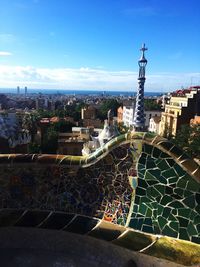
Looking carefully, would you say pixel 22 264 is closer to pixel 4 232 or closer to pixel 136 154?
pixel 4 232

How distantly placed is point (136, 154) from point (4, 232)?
97.1 inches

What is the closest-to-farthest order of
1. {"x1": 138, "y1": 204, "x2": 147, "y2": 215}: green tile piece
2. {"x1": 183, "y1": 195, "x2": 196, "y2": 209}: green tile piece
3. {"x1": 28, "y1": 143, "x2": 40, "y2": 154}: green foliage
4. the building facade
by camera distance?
{"x1": 183, "y1": 195, "x2": 196, "y2": 209}: green tile piece → {"x1": 138, "y1": 204, "x2": 147, "y2": 215}: green tile piece → {"x1": 28, "y1": 143, "x2": 40, "y2": 154}: green foliage → the building facade

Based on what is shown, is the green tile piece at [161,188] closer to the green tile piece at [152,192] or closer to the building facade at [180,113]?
the green tile piece at [152,192]

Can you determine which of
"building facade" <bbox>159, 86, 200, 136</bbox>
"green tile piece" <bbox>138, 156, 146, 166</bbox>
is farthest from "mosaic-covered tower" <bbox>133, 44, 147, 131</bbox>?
"building facade" <bbox>159, 86, 200, 136</bbox>

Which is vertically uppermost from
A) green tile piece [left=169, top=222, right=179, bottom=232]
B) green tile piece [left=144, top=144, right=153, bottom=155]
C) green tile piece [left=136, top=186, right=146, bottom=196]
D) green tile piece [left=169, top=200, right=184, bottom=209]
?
green tile piece [left=144, top=144, right=153, bottom=155]

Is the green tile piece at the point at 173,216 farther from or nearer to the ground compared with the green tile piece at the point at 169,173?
nearer to the ground

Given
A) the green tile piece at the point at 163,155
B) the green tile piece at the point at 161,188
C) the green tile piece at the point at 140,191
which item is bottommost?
the green tile piece at the point at 140,191

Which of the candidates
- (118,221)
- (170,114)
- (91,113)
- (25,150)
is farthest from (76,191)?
(91,113)

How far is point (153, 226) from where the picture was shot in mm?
4223

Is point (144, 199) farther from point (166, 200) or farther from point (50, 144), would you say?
point (50, 144)

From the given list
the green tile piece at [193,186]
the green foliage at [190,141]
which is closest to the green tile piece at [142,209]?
the green tile piece at [193,186]

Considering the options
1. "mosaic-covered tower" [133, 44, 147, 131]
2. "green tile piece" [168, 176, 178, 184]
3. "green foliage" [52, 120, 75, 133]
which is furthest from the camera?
"green foliage" [52, 120, 75, 133]

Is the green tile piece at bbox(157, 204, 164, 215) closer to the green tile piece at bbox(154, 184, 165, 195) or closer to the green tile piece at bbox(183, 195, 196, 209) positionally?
the green tile piece at bbox(154, 184, 165, 195)

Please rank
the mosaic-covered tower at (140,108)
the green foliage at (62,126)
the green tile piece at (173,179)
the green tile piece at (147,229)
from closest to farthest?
the green tile piece at (173,179) → the green tile piece at (147,229) → the mosaic-covered tower at (140,108) → the green foliage at (62,126)
